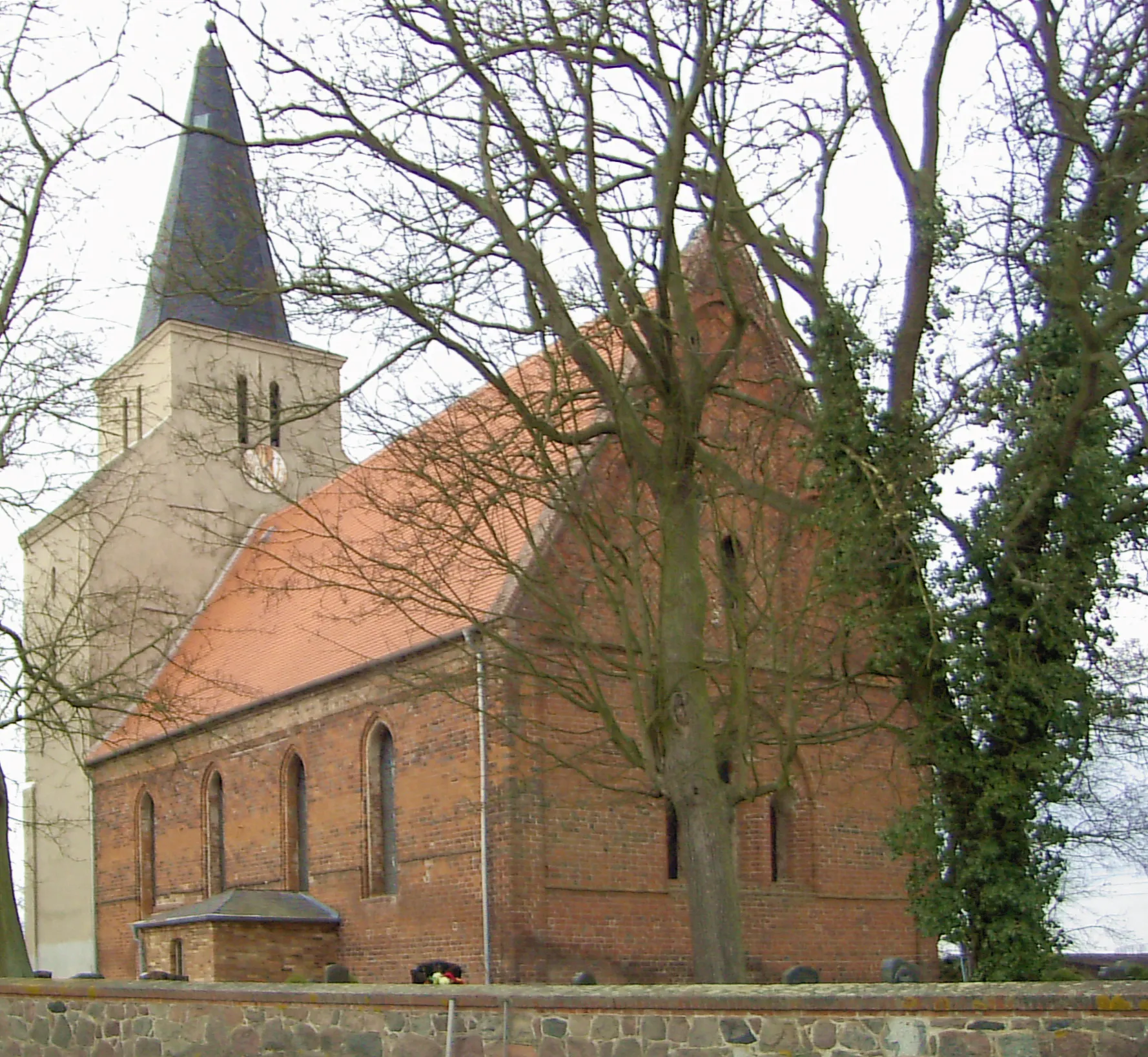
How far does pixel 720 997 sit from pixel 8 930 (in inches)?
425

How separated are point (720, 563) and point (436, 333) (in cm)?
334

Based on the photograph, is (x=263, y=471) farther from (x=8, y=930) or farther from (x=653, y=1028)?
(x=653, y=1028)

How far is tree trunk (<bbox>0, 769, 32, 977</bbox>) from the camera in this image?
16.5 metres

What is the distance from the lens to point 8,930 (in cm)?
1673

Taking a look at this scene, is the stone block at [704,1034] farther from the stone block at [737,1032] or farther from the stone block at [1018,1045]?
the stone block at [1018,1045]

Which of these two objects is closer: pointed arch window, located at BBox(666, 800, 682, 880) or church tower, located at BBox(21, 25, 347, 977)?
pointed arch window, located at BBox(666, 800, 682, 880)

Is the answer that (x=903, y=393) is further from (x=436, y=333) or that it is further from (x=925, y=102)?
(x=436, y=333)

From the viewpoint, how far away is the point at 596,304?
555 inches

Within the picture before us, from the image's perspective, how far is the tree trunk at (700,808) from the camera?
13141mm

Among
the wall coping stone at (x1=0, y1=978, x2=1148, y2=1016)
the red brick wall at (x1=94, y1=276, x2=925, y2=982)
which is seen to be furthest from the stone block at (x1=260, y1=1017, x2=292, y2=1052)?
the red brick wall at (x1=94, y1=276, x2=925, y2=982)

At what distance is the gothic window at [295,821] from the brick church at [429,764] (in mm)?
47

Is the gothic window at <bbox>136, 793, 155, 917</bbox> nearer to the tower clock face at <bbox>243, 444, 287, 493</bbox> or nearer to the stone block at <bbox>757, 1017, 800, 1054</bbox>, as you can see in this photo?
the tower clock face at <bbox>243, 444, 287, 493</bbox>

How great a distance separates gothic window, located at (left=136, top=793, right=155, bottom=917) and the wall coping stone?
18412mm

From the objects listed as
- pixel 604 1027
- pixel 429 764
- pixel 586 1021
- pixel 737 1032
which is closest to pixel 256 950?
pixel 429 764
